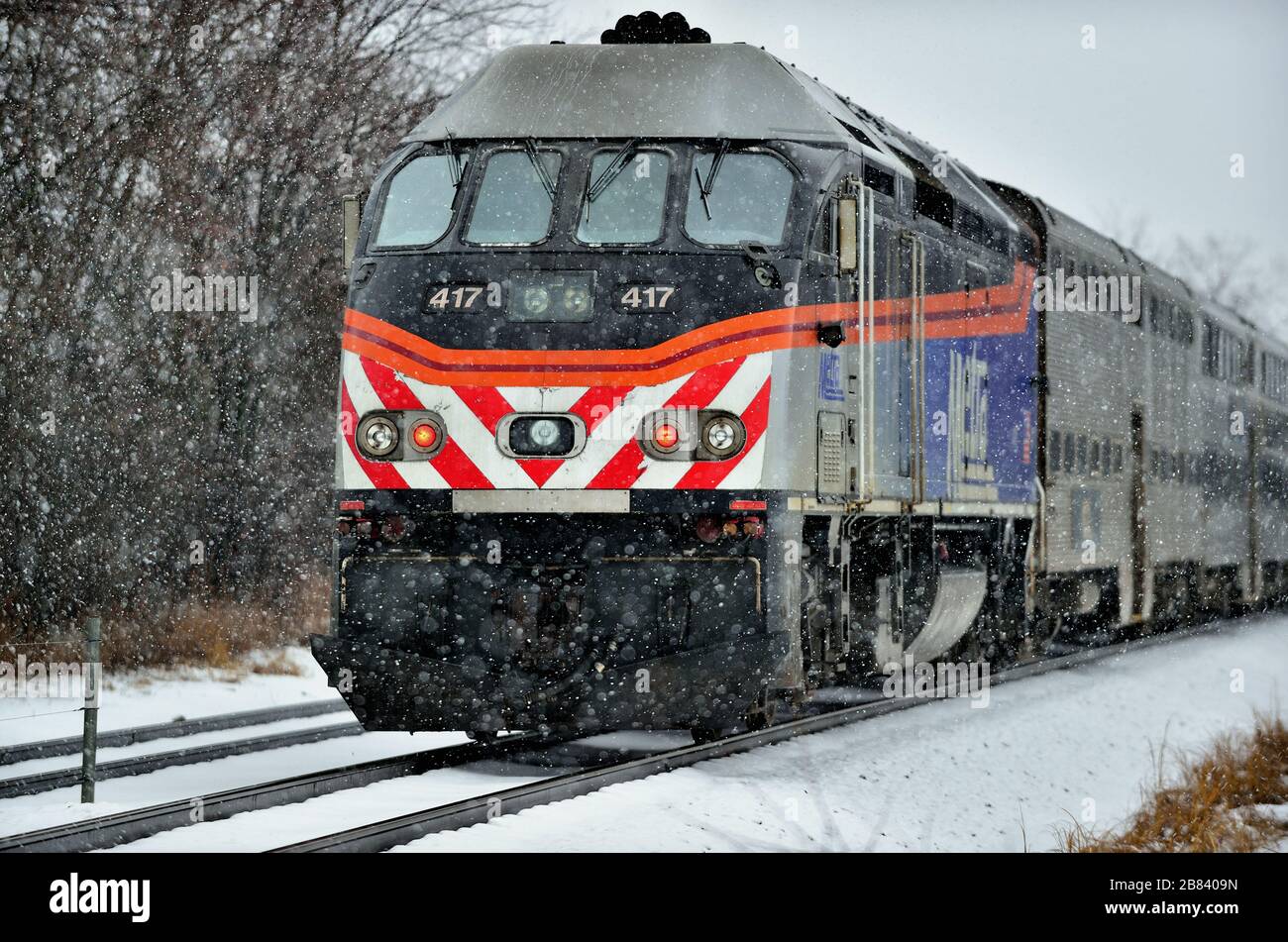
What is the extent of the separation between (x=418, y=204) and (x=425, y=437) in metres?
1.40

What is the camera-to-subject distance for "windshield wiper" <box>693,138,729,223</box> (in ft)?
28.2

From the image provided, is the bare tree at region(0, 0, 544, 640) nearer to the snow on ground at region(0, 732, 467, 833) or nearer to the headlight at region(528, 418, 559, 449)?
the snow on ground at region(0, 732, 467, 833)

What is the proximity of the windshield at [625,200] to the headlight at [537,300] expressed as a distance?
1.24 ft

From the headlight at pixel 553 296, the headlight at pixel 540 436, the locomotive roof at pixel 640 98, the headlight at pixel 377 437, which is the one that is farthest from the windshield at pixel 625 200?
the headlight at pixel 377 437

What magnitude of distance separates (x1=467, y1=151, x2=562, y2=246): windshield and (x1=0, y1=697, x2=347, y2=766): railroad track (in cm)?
384

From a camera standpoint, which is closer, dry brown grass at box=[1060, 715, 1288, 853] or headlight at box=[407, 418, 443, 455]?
dry brown grass at box=[1060, 715, 1288, 853]

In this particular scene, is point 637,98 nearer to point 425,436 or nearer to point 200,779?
point 425,436

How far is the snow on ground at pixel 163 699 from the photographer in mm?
10547

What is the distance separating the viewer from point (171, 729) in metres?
10.4

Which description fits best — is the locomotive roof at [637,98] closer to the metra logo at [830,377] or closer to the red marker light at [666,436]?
the metra logo at [830,377]

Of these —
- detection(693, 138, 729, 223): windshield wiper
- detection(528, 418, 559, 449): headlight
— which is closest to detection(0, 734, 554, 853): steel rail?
detection(528, 418, 559, 449): headlight

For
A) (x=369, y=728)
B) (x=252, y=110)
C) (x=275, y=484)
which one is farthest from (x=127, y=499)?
(x=369, y=728)

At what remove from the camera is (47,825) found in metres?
7.12
